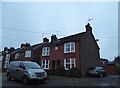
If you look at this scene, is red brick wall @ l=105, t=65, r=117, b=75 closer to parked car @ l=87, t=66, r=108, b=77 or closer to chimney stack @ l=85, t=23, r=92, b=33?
parked car @ l=87, t=66, r=108, b=77

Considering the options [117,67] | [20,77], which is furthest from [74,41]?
[20,77]

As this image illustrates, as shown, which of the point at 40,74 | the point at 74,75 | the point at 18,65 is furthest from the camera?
the point at 74,75

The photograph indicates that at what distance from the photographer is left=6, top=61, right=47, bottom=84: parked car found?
18.1 metres

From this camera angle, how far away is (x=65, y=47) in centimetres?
3612

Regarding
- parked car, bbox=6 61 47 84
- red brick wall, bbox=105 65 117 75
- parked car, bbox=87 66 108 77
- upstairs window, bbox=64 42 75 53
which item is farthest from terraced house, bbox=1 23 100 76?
parked car, bbox=6 61 47 84

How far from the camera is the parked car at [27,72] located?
1806cm

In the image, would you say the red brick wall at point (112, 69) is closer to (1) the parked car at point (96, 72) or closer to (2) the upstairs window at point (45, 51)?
(1) the parked car at point (96, 72)

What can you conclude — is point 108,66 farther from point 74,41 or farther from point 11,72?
point 11,72

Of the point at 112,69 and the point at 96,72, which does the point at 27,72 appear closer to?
the point at 96,72

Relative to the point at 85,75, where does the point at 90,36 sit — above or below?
above

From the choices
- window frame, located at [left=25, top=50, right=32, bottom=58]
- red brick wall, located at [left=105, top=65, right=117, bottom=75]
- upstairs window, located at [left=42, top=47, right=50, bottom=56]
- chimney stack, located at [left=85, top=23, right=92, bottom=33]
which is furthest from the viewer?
window frame, located at [left=25, top=50, right=32, bottom=58]

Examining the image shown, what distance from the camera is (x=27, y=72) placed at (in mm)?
18281

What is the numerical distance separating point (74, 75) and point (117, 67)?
52.2 feet

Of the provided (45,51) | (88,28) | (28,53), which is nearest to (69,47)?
(88,28)
